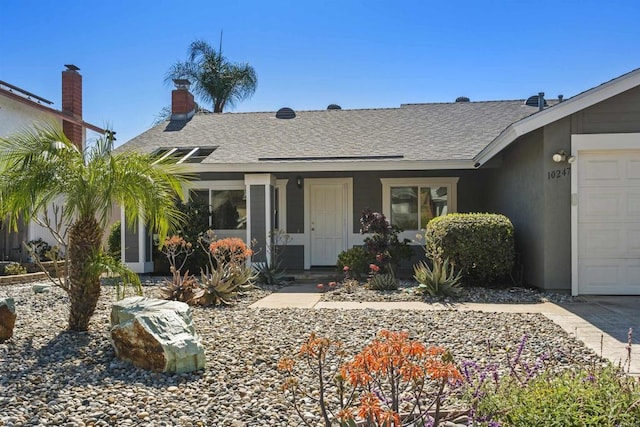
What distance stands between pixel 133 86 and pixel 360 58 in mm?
8974

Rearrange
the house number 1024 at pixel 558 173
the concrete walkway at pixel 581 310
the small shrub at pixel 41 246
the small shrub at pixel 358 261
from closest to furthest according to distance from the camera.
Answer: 1. the concrete walkway at pixel 581 310
2. the house number 1024 at pixel 558 173
3. the small shrub at pixel 358 261
4. the small shrub at pixel 41 246

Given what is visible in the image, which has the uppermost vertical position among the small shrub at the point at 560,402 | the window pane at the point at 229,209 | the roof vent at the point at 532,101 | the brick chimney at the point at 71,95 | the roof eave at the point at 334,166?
the brick chimney at the point at 71,95

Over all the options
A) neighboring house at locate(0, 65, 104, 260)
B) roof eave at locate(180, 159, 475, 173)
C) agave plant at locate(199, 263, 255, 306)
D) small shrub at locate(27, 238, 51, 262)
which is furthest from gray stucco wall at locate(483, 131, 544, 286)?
small shrub at locate(27, 238, 51, 262)

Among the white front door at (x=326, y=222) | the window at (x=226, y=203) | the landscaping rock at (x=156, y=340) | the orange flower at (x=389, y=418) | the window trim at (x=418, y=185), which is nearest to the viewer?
the orange flower at (x=389, y=418)

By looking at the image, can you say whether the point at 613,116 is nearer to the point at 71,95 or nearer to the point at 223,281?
the point at 223,281

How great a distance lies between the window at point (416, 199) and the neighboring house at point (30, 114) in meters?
8.09

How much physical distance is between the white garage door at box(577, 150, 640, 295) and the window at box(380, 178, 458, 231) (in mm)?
4684

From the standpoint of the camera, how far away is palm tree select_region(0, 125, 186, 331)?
17.7 feet

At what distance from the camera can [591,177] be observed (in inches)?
321

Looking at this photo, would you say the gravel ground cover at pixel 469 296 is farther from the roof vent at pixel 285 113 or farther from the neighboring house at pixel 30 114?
the neighboring house at pixel 30 114

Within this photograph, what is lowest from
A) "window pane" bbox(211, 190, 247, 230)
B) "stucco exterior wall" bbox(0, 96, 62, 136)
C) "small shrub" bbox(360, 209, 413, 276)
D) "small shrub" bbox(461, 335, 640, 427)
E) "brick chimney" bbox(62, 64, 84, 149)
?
"small shrub" bbox(461, 335, 640, 427)

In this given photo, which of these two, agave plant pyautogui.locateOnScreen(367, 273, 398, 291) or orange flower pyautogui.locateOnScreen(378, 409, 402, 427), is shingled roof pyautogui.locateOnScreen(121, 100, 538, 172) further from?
orange flower pyautogui.locateOnScreen(378, 409, 402, 427)

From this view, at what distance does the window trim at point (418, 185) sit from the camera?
12.8 m

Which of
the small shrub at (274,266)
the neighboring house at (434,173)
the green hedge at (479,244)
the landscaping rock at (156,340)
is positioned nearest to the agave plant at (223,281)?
the small shrub at (274,266)
